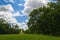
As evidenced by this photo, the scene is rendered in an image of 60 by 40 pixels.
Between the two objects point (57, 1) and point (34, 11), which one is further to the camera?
point (34, 11)

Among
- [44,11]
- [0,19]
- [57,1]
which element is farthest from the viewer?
[0,19]

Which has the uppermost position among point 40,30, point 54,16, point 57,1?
point 57,1

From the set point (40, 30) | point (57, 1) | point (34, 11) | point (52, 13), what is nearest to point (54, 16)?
point (52, 13)

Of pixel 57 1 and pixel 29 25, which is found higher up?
pixel 57 1

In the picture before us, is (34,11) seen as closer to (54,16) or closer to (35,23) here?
(35,23)

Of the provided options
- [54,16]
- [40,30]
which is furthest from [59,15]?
[40,30]

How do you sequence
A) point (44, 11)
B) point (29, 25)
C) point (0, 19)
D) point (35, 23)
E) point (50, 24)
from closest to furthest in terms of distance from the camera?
point (50, 24) < point (44, 11) < point (35, 23) < point (29, 25) < point (0, 19)

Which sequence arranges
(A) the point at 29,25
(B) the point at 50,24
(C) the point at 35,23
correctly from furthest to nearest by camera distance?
1. (A) the point at 29,25
2. (C) the point at 35,23
3. (B) the point at 50,24

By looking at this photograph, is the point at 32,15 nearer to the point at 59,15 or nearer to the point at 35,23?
the point at 35,23

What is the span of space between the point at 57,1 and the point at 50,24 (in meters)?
8.77

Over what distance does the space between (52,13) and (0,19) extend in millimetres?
50265

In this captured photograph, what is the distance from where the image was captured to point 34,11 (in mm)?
72875

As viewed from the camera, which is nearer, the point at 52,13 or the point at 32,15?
the point at 52,13

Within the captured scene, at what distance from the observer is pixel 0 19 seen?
101 metres
